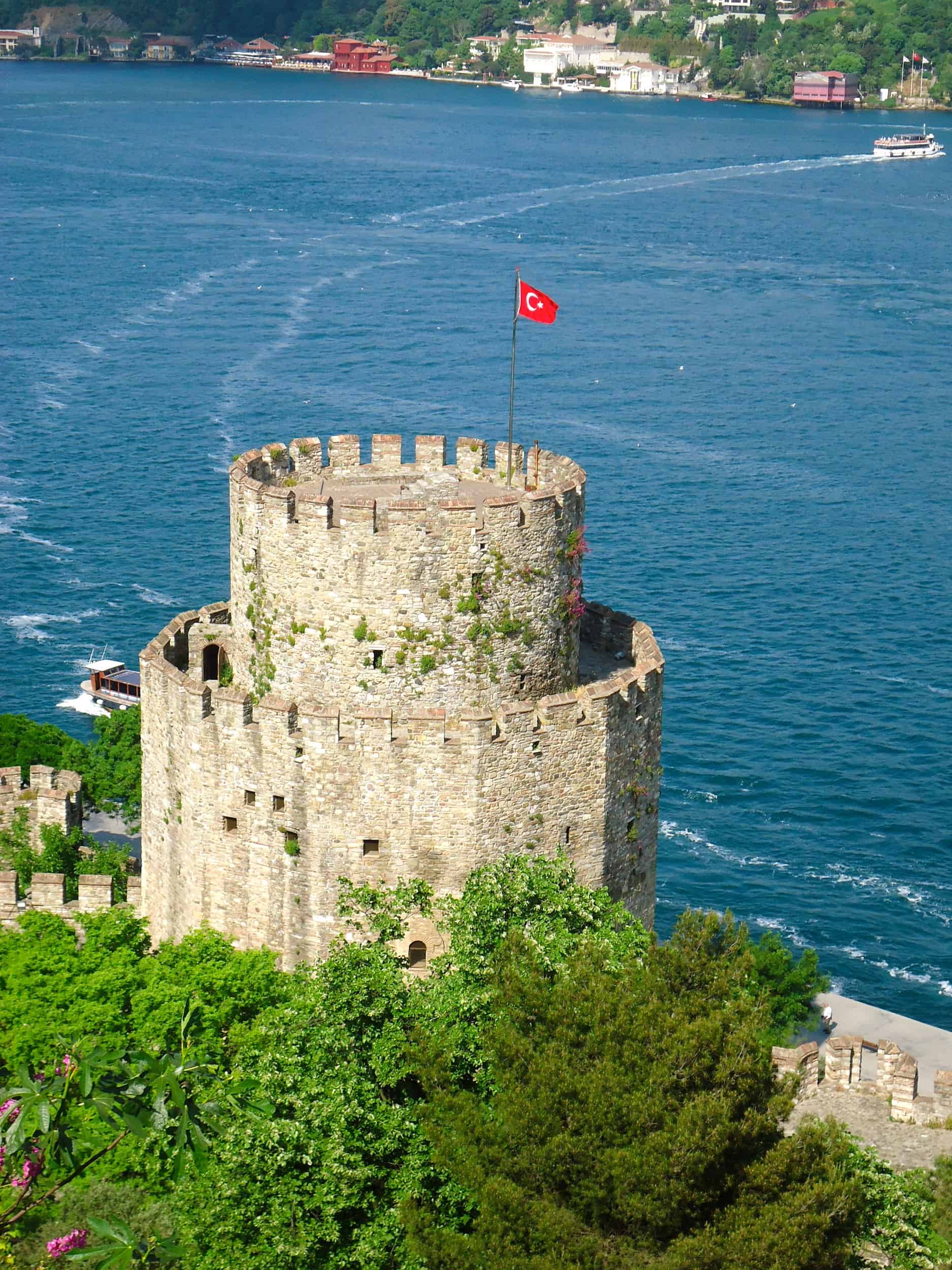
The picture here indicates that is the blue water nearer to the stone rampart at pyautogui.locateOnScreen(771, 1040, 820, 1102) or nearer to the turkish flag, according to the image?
the stone rampart at pyautogui.locateOnScreen(771, 1040, 820, 1102)

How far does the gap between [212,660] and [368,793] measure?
264 inches

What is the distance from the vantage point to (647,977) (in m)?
41.5

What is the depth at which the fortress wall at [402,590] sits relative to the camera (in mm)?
44031

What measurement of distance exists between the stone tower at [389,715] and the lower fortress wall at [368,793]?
0.05 meters

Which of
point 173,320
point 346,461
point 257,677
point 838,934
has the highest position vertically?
point 346,461

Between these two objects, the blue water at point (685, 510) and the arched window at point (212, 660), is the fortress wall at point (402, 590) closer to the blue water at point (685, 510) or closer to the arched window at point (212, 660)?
the arched window at point (212, 660)

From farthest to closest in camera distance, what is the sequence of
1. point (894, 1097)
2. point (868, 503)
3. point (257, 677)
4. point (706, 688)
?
point (868, 503) < point (706, 688) < point (894, 1097) < point (257, 677)

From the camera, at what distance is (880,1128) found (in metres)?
48.6

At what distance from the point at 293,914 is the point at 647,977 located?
9.24 metres

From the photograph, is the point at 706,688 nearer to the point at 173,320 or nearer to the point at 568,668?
the point at 568,668

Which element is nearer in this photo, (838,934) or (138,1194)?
(138,1194)

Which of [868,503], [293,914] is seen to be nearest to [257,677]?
[293,914]

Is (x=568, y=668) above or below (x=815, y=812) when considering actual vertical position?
above

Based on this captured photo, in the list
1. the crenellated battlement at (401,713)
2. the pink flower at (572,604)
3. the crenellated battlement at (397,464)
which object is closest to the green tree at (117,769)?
the crenellated battlement at (397,464)
